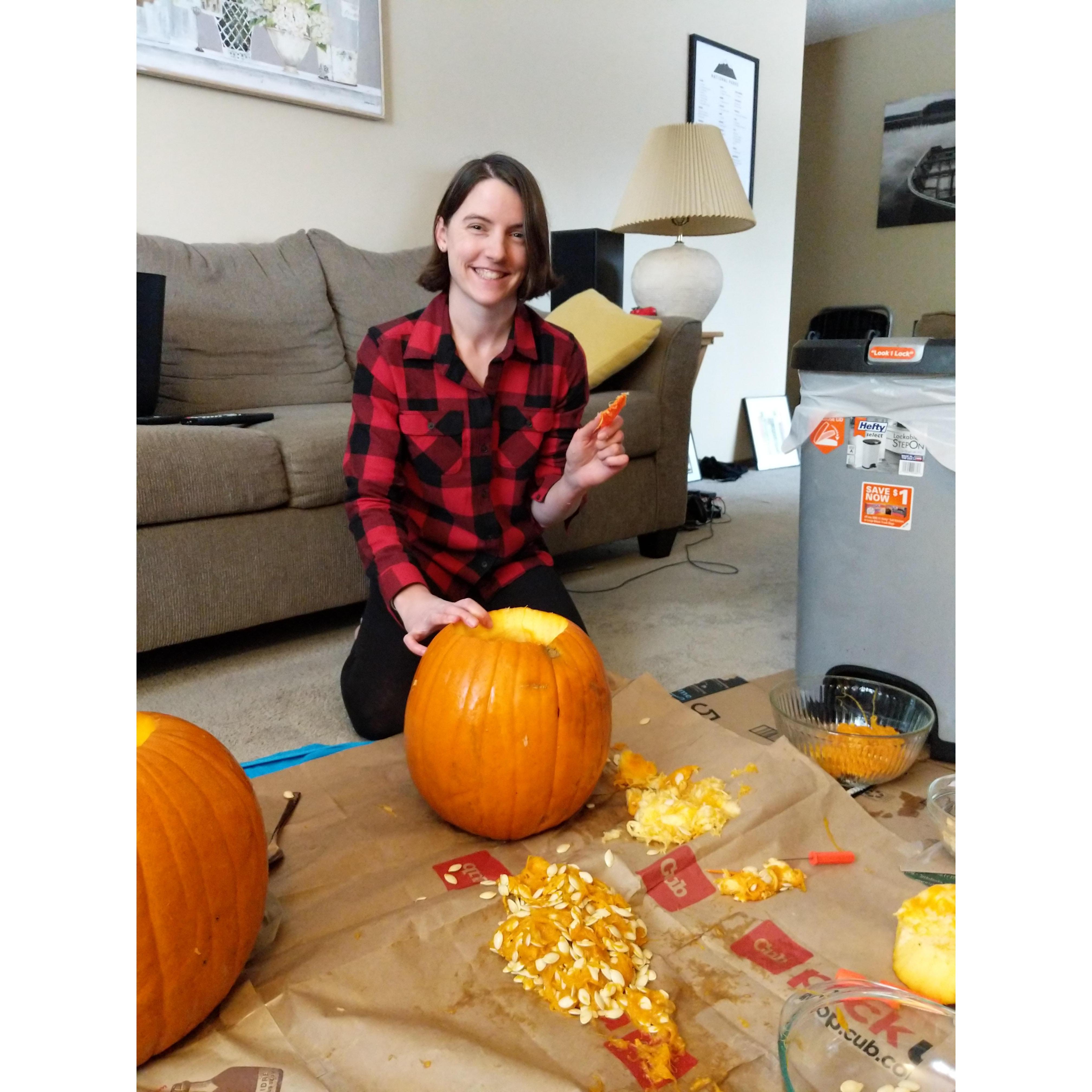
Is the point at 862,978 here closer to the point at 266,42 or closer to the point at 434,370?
the point at 434,370

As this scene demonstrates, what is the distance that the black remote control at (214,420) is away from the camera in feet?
6.06

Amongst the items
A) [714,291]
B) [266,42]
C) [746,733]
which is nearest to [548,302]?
[714,291]

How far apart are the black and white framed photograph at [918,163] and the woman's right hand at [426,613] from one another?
542 cm

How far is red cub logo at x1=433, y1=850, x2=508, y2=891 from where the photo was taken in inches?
38.7

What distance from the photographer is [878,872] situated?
1009mm

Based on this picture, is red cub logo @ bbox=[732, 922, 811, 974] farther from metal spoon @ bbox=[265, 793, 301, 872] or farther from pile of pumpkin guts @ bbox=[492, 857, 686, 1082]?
metal spoon @ bbox=[265, 793, 301, 872]

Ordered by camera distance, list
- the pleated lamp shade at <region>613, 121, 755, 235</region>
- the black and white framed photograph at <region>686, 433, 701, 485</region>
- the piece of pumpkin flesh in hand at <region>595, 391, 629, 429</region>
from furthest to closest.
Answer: the black and white framed photograph at <region>686, 433, 701, 485</region> → the pleated lamp shade at <region>613, 121, 755, 235</region> → the piece of pumpkin flesh in hand at <region>595, 391, 629, 429</region>

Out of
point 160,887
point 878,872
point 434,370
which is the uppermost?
point 434,370

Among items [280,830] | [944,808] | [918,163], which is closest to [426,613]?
[280,830]

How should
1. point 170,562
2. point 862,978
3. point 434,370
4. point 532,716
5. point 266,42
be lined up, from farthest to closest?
point 266,42 → point 170,562 → point 434,370 → point 532,716 → point 862,978

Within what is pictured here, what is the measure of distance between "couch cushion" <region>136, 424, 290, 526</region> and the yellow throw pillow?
1005 millimetres

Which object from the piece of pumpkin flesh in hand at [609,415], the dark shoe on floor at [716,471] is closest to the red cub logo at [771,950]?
the piece of pumpkin flesh in hand at [609,415]

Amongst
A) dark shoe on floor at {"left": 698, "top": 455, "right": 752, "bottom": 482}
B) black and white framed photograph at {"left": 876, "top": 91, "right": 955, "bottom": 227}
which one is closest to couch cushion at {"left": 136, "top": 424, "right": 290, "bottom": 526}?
dark shoe on floor at {"left": 698, "top": 455, "right": 752, "bottom": 482}
